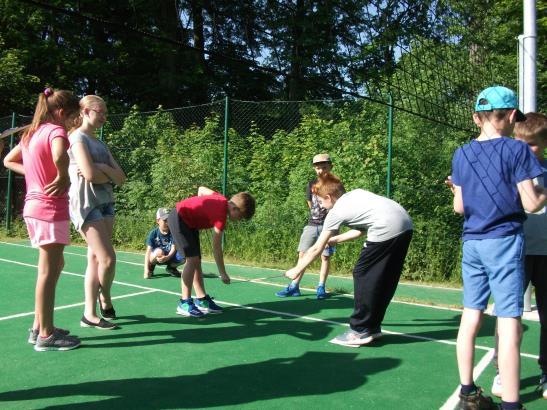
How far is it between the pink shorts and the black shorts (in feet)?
4.74

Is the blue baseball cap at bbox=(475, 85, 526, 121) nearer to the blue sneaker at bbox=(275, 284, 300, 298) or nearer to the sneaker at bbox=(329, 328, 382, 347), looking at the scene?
the sneaker at bbox=(329, 328, 382, 347)

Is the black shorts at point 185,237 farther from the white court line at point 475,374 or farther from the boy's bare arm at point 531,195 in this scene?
the boy's bare arm at point 531,195

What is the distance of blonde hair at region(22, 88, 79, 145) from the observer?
4.12m

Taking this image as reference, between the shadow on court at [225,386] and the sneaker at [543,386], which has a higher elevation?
the sneaker at [543,386]

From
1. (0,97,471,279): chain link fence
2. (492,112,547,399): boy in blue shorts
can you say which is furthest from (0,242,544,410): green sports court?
(0,97,471,279): chain link fence

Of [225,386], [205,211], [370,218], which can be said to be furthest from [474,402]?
[205,211]

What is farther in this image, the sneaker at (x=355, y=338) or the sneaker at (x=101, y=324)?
the sneaker at (x=101, y=324)

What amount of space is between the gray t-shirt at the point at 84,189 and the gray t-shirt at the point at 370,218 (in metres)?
1.95

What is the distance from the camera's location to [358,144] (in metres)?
9.63

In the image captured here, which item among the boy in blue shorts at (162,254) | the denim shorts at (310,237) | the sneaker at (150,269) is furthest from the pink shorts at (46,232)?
the sneaker at (150,269)

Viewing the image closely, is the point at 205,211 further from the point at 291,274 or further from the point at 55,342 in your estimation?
the point at 55,342

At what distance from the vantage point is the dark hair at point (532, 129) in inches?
140

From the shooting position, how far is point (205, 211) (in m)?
5.29

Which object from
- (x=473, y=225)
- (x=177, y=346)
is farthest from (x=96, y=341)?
(x=473, y=225)
